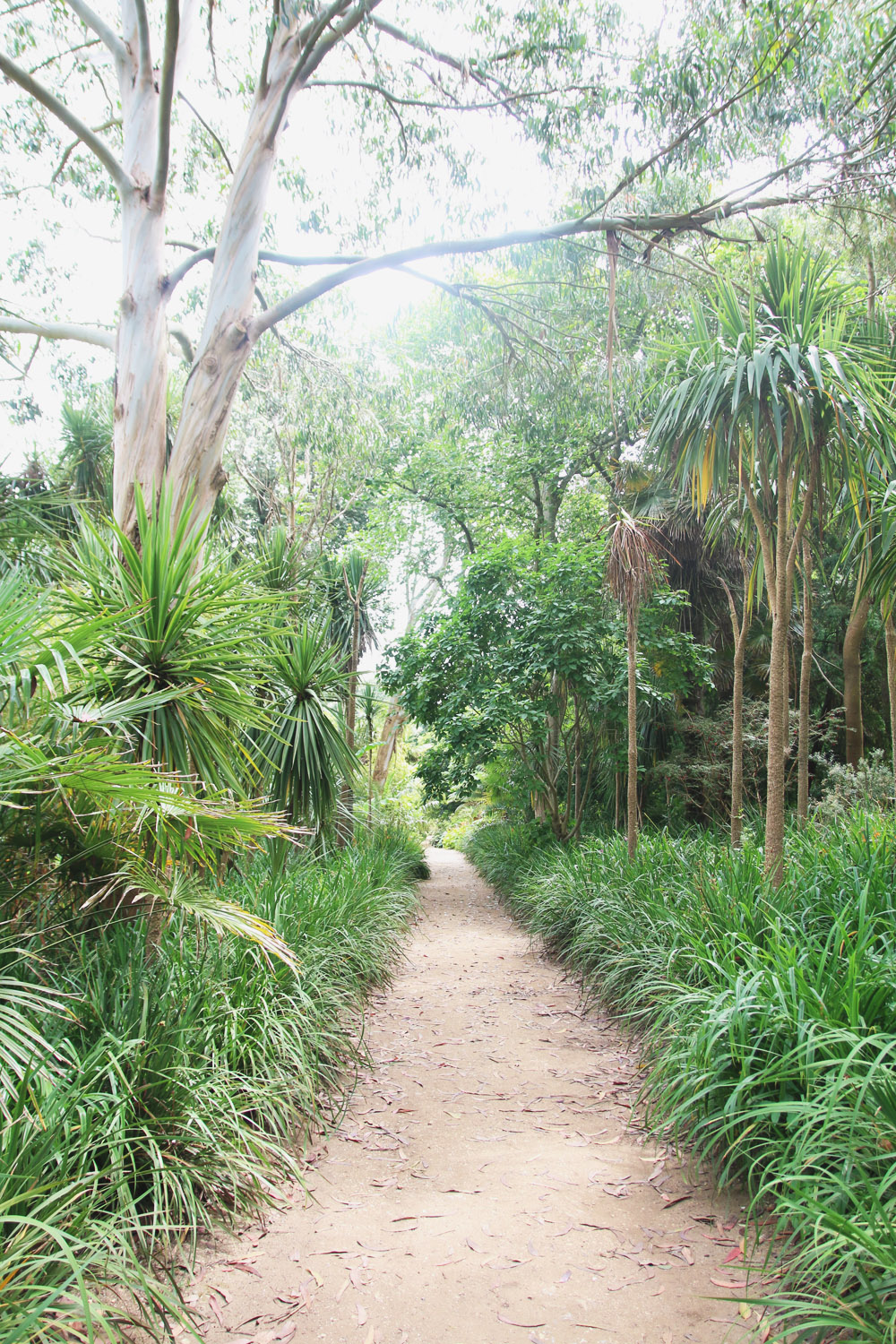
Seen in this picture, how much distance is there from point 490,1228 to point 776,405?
3.93 meters

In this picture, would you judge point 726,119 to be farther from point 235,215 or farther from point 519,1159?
point 519,1159

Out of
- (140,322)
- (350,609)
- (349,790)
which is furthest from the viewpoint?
(350,609)

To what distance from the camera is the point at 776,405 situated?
388cm

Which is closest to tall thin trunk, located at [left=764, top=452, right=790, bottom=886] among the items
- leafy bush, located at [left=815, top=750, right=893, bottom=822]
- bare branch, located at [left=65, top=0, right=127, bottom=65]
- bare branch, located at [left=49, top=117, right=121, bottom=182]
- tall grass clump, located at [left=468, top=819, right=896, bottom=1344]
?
tall grass clump, located at [left=468, top=819, right=896, bottom=1344]

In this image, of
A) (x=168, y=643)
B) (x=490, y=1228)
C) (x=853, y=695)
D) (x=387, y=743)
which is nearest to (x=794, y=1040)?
(x=490, y=1228)

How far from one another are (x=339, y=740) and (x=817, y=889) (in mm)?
3506

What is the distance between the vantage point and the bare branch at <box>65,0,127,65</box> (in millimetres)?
5832

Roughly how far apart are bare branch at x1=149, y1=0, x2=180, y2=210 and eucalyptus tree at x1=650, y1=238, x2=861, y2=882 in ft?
12.4

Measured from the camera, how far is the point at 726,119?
607 centimetres

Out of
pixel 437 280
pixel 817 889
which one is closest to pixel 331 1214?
pixel 817 889

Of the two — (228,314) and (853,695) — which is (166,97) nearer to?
(228,314)

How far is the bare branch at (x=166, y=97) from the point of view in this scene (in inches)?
185

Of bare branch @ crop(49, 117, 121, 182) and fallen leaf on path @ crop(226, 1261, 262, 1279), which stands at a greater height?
bare branch @ crop(49, 117, 121, 182)

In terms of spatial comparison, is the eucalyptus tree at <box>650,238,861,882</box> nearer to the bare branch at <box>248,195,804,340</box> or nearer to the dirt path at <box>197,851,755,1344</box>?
the dirt path at <box>197,851,755,1344</box>
